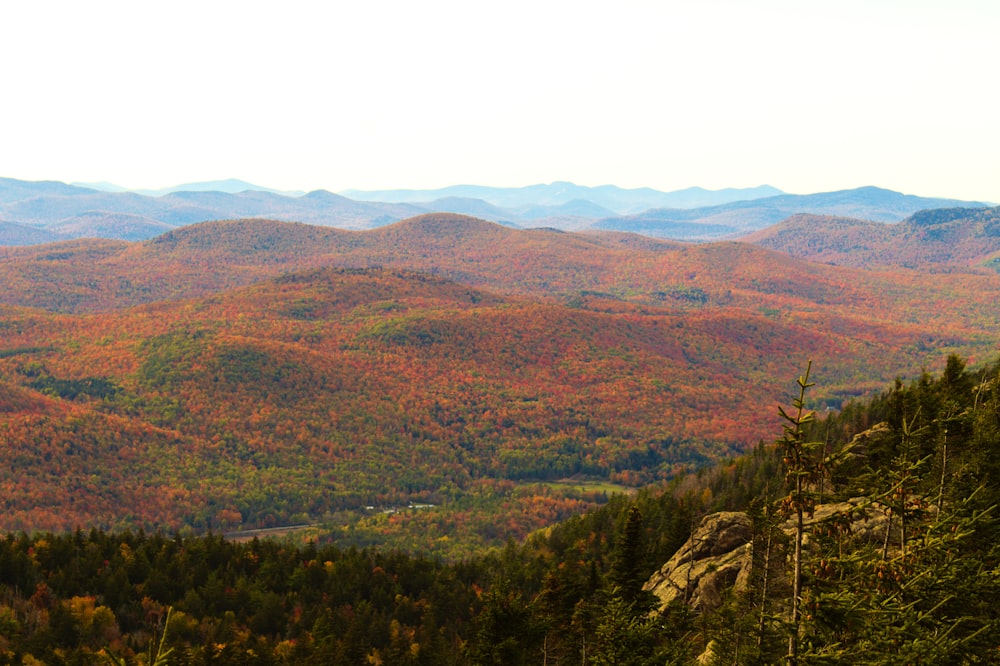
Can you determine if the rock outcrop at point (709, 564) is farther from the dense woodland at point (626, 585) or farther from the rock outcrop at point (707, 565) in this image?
the dense woodland at point (626, 585)

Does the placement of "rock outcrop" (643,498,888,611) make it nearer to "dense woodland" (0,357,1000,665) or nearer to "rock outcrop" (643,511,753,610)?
"rock outcrop" (643,511,753,610)

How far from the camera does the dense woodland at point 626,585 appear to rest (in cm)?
2055

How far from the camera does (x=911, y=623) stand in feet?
63.8

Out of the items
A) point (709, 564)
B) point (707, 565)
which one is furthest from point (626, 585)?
point (707, 565)

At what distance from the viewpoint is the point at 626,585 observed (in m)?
49.5

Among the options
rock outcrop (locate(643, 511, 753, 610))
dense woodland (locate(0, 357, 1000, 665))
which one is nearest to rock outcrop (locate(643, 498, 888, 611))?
rock outcrop (locate(643, 511, 753, 610))

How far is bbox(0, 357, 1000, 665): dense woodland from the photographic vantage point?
2055 cm

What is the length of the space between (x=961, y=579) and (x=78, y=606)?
323 feet

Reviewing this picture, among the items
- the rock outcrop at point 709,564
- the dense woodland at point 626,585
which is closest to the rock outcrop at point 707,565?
the rock outcrop at point 709,564

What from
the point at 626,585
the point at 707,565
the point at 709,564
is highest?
the point at 709,564

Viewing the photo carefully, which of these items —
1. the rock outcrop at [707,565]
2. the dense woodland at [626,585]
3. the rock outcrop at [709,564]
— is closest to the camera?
the dense woodland at [626,585]

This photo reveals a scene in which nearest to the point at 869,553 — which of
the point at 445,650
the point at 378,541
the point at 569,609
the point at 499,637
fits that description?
the point at 499,637

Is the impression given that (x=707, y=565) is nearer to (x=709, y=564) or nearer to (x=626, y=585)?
(x=709, y=564)

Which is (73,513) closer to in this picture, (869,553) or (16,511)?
(16,511)
